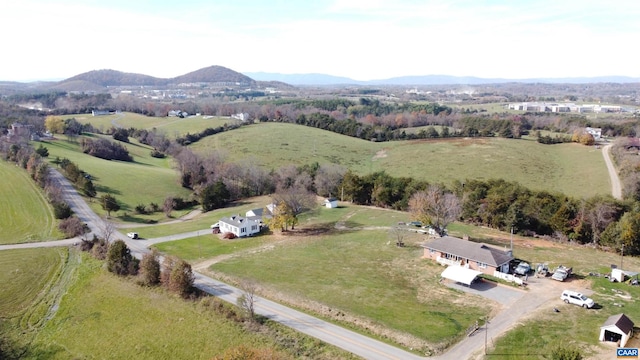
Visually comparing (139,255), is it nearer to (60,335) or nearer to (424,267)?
(60,335)

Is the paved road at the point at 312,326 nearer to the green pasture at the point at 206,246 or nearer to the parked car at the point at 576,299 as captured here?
A: the green pasture at the point at 206,246

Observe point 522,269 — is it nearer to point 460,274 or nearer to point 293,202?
point 460,274

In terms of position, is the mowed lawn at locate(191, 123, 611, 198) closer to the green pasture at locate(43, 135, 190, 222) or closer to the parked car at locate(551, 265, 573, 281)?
the green pasture at locate(43, 135, 190, 222)

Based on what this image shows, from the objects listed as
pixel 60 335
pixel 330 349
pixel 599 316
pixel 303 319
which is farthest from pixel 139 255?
pixel 599 316

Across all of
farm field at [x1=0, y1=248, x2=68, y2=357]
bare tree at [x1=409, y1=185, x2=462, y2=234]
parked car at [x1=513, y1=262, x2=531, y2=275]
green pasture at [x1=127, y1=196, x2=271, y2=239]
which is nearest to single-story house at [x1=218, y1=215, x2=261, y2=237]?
green pasture at [x1=127, y1=196, x2=271, y2=239]

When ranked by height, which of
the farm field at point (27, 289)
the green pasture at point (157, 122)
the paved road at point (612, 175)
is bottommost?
the farm field at point (27, 289)

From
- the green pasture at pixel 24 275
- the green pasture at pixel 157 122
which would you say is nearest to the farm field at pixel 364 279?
the green pasture at pixel 24 275
